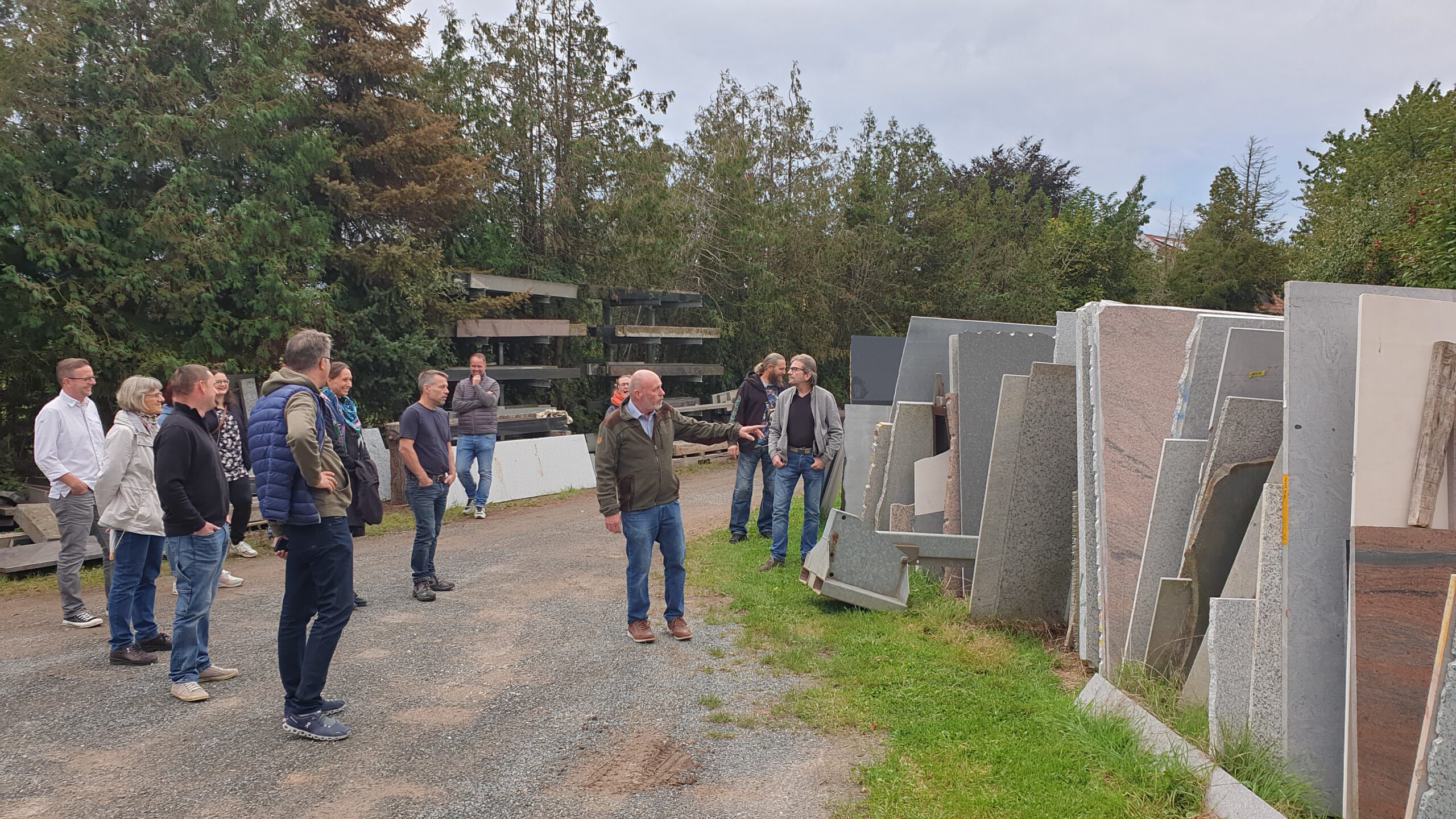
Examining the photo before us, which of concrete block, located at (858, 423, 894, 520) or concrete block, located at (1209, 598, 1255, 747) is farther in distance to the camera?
concrete block, located at (858, 423, 894, 520)

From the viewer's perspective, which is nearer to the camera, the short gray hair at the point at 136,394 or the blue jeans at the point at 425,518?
the short gray hair at the point at 136,394

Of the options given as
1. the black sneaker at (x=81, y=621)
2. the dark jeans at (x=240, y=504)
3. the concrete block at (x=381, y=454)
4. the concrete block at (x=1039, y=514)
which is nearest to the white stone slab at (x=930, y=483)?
the concrete block at (x=1039, y=514)

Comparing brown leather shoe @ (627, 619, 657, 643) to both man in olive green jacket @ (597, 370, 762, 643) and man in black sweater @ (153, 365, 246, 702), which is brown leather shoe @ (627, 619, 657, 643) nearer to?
man in olive green jacket @ (597, 370, 762, 643)

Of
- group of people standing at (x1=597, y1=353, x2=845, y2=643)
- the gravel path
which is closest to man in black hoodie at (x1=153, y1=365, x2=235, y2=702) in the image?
the gravel path

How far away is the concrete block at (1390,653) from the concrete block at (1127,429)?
1.63 m

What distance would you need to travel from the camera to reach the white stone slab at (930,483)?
7.68 meters

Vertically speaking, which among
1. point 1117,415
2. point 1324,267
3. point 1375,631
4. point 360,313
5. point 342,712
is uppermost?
point 1324,267

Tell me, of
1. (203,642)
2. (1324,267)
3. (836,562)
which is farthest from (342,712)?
(1324,267)

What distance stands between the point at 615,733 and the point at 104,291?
30.8 ft

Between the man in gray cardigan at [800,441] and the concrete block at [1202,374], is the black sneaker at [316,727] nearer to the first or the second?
the man in gray cardigan at [800,441]

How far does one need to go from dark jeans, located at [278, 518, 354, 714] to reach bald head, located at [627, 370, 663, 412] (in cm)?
211

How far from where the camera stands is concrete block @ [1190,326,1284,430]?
15.5ft

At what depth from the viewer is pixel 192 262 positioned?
37.3ft

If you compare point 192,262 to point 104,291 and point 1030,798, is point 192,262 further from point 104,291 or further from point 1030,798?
point 1030,798
